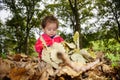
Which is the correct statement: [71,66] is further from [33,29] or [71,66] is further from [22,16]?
[33,29]

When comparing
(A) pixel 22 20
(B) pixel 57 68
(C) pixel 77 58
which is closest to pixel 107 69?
(C) pixel 77 58

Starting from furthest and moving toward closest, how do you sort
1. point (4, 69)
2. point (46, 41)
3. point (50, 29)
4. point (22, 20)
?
point (22, 20) < point (50, 29) < point (46, 41) < point (4, 69)

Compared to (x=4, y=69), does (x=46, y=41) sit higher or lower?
lower

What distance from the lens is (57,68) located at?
1901mm

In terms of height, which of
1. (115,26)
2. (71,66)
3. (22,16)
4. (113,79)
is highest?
(71,66)

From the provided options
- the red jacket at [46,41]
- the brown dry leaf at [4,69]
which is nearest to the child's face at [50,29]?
the red jacket at [46,41]

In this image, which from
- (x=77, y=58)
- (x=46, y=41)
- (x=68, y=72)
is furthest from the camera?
(x=46, y=41)

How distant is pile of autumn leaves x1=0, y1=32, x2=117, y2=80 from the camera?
63.4 inches

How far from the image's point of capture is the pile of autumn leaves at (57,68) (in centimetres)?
161

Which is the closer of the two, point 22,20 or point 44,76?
point 44,76

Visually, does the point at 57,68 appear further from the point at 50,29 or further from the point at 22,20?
the point at 22,20

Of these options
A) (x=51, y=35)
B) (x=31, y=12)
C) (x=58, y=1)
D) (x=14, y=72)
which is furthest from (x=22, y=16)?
(x=14, y=72)

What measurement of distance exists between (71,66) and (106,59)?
52 centimetres

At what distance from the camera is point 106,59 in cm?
227
